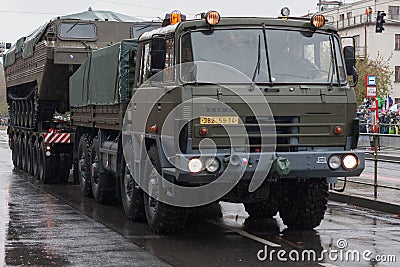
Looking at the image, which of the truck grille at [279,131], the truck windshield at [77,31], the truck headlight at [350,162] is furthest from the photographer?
the truck windshield at [77,31]

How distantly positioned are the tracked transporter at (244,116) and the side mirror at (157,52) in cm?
1

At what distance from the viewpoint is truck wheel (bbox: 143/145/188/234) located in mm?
10969

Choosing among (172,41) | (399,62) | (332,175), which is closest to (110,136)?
(172,41)

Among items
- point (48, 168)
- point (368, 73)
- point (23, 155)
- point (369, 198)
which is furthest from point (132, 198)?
point (368, 73)

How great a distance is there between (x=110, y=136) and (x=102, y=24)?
17.9 ft

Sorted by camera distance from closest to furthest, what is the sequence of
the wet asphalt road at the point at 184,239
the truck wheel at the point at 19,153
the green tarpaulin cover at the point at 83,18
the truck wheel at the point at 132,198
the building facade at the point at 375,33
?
the wet asphalt road at the point at 184,239, the truck wheel at the point at 132,198, the green tarpaulin cover at the point at 83,18, the truck wheel at the point at 19,153, the building facade at the point at 375,33

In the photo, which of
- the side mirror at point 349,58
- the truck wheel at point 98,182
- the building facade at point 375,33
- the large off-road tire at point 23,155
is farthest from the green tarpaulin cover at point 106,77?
the building facade at point 375,33

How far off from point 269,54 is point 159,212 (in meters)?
2.48

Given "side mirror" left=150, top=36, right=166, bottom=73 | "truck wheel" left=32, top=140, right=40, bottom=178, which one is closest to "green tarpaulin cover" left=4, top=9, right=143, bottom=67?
"truck wheel" left=32, top=140, right=40, bottom=178

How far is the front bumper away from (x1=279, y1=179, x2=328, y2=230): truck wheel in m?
0.81

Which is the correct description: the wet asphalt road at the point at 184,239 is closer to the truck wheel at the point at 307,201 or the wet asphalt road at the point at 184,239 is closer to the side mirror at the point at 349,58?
the truck wheel at the point at 307,201

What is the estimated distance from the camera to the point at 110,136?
14570 millimetres

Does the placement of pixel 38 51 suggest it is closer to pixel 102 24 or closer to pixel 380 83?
pixel 102 24

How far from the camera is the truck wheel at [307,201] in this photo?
1164 cm
